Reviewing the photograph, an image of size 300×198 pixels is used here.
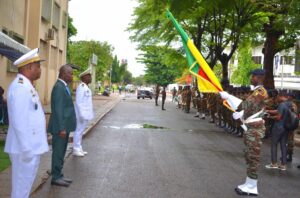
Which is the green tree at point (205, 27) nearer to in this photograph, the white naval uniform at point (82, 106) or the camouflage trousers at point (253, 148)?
the white naval uniform at point (82, 106)

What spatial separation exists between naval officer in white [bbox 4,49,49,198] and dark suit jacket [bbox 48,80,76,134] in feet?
6.40

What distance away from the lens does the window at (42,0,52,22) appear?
2819 cm

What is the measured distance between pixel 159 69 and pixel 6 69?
222ft

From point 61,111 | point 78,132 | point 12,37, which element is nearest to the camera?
point 61,111

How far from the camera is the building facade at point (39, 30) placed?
69.9 ft

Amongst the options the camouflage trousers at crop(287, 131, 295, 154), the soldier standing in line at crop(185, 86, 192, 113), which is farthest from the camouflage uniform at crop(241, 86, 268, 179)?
the soldier standing in line at crop(185, 86, 192, 113)

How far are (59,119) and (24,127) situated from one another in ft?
7.27

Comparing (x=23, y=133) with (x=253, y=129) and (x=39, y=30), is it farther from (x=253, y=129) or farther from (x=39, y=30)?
(x=39, y=30)

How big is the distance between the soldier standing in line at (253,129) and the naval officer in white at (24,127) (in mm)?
3659

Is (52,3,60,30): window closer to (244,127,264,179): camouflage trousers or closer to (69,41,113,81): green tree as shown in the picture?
(244,127,264,179): camouflage trousers

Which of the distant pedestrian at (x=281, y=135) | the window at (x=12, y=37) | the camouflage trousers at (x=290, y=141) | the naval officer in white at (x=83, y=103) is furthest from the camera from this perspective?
the window at (x=12, y=37)

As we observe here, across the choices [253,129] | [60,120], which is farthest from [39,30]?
[253,129]

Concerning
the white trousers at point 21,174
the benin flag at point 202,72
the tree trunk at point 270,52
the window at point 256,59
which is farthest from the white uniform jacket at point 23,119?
the window at point 256,59

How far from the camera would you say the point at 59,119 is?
802 cm
